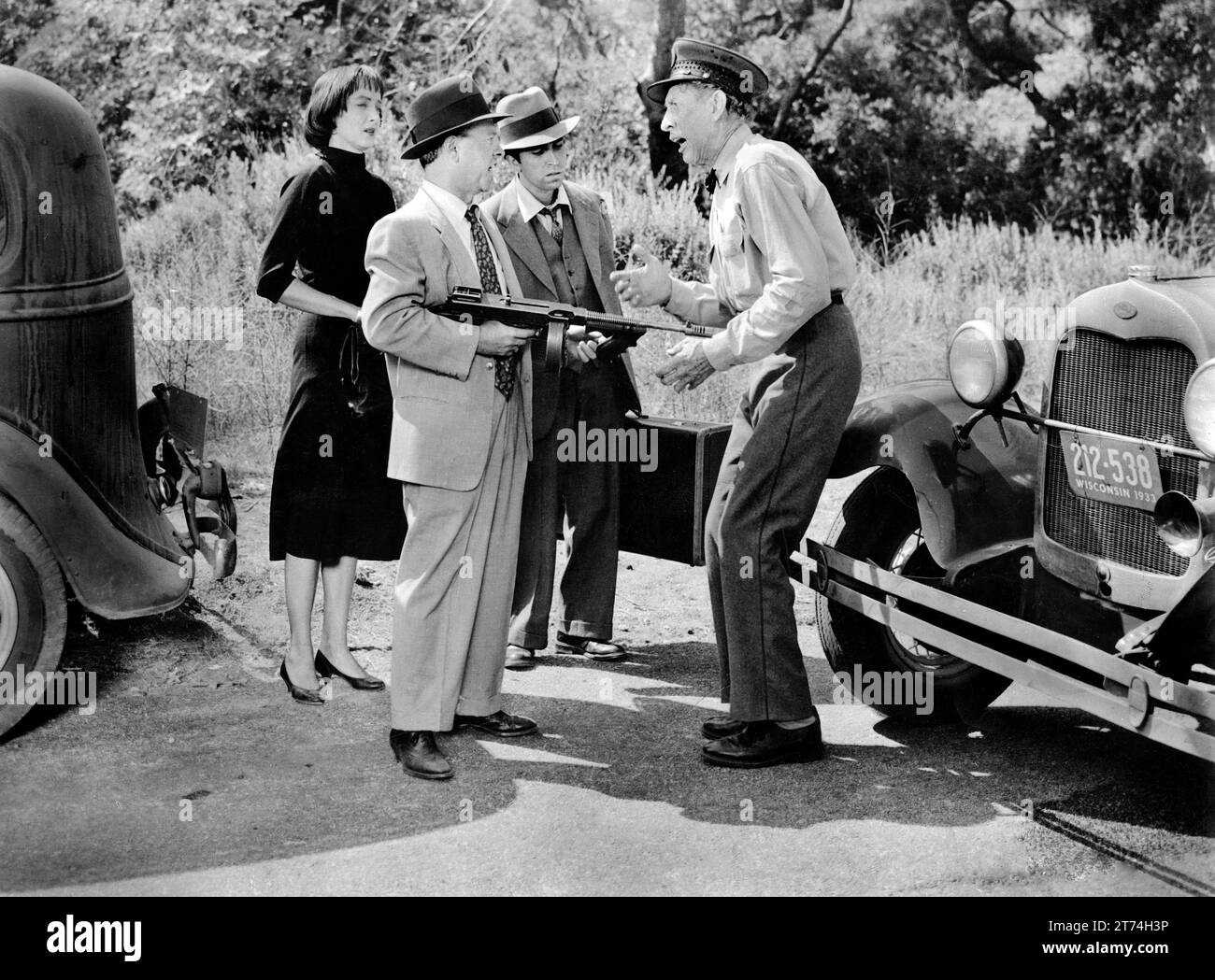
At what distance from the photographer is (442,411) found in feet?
14.2

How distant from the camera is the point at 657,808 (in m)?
4.20

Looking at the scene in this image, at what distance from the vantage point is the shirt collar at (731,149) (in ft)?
15.0

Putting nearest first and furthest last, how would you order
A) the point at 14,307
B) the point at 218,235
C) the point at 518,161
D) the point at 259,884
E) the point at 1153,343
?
the point at 259,884, the point at 1153,343, the point at 14,307, the point at 518,161, the point at 218,235

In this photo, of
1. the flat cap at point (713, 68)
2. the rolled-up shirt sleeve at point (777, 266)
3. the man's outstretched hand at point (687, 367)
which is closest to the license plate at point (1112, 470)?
the rolled-up shirt sleeve at point (777, 266)

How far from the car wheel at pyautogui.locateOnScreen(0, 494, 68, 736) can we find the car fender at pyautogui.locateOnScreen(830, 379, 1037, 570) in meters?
2.56

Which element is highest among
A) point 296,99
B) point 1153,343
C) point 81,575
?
point 296,99

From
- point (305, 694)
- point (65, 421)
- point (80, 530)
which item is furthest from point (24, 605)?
point (305, 694)

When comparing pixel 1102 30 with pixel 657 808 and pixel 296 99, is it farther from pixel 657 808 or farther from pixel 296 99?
pixel 657 808

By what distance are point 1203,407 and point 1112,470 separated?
57cm

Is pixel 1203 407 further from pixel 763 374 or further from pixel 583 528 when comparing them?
pixel 583 528

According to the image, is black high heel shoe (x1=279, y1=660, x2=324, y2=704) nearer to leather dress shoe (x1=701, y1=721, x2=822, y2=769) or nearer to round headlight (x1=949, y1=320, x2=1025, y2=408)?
leather dress shoe (x1=701, y1=721, x2=822, y2=769)

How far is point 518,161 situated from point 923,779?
284cm

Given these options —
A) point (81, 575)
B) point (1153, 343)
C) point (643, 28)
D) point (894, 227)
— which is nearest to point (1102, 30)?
point (894, 227)

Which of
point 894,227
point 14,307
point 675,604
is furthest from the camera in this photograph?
point 894,227
